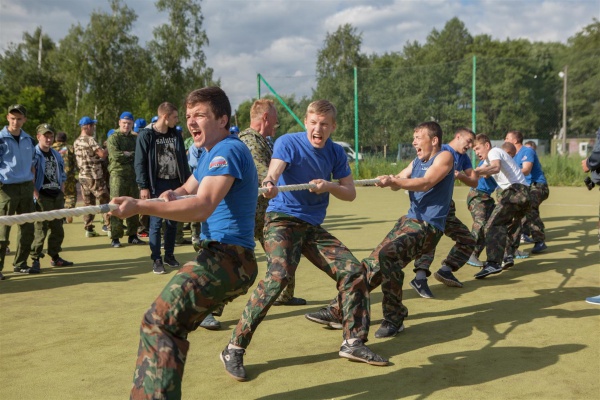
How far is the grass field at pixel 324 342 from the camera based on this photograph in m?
3.75

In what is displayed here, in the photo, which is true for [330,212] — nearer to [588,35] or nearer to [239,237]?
[239,237]

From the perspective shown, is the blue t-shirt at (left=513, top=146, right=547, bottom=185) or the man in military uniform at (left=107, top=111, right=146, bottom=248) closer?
the blue t-shirt at (left=513, top=146, right=547, bottom=185)

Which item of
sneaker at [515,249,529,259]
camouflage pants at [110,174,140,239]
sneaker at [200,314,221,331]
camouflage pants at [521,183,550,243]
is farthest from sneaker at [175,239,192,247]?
camouflage pants at [521,183,550,243]

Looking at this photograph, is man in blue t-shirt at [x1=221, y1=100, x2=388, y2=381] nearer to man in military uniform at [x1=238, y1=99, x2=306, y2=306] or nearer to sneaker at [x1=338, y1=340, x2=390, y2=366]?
sneaker at [x1=338, y1=340, x2=390, y2=366]

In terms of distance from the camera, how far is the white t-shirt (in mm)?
7164

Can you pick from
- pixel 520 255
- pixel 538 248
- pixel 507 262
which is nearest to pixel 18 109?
pixel 507 262

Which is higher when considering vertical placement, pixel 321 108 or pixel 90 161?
pixel 321 108

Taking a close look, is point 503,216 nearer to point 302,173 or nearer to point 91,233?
point 302,173

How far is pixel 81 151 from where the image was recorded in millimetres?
10070

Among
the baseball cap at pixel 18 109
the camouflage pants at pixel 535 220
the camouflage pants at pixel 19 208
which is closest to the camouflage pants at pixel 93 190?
the camouflage pants at pixel 19 208

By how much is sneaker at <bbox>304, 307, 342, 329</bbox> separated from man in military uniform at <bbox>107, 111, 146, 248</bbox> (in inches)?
206

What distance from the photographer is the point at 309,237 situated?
4551mm

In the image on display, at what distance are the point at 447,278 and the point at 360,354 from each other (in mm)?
2768

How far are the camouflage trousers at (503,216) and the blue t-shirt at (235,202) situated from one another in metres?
4.55
